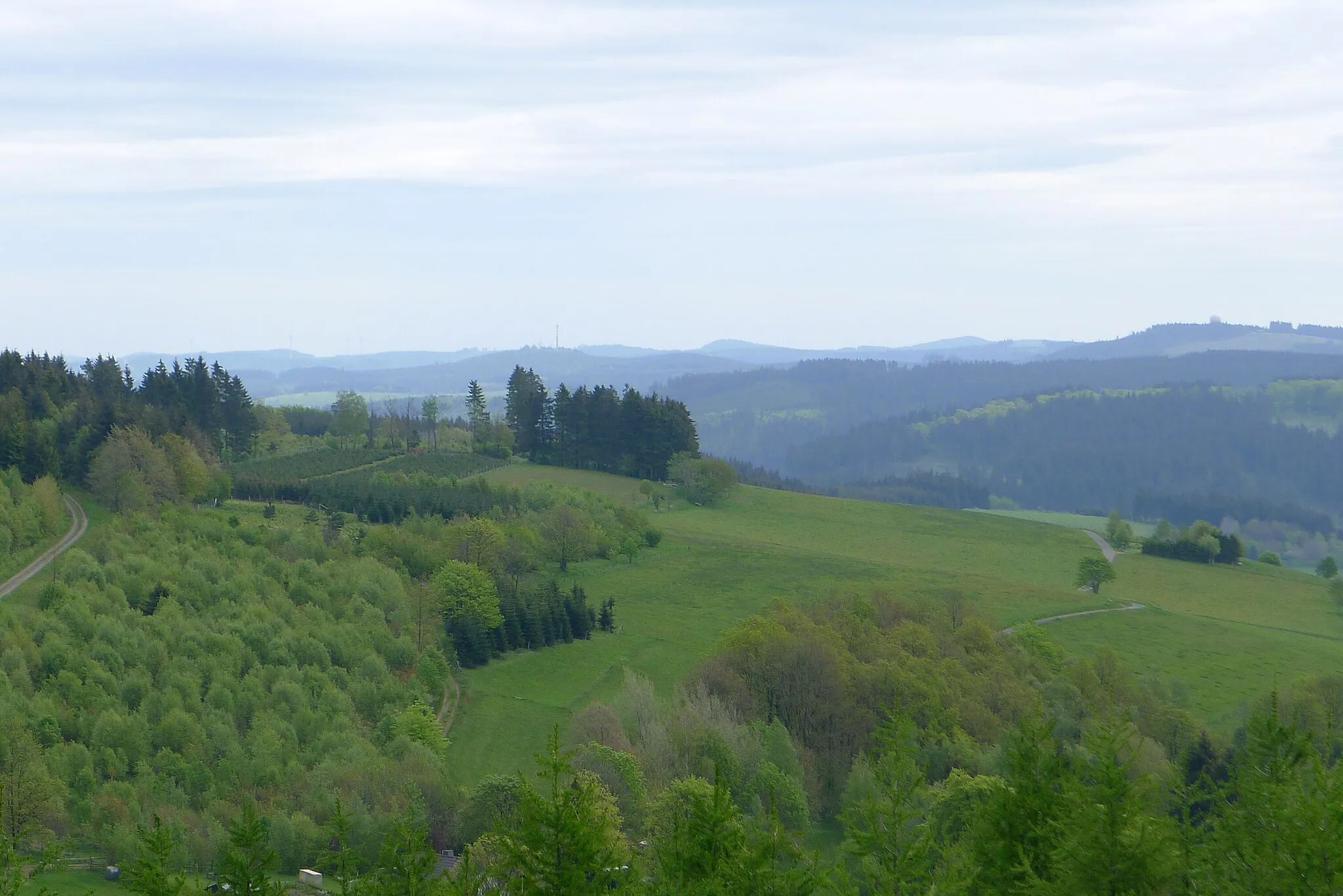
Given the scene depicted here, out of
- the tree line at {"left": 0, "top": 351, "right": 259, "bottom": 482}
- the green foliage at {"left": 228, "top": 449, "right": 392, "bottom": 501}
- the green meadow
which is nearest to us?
the green meadow

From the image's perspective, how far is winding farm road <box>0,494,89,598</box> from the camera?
5766cm

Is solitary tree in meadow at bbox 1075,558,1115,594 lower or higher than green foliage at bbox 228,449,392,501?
Result: lower

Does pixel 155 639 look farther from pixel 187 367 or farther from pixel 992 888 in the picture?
pixel 187 367

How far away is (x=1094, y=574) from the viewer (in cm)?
8606

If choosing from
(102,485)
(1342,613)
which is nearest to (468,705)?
(102,485)

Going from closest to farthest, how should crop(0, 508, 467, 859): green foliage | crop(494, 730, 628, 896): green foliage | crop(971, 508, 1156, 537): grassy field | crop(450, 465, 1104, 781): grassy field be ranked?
crop(494, 730, 628, 896): green foliage → crop(0, 508, 467, 859): green foliage → crop(450, 465, 1104, 781): grassy field → crop(971, 508, 1156, 537): grassy field

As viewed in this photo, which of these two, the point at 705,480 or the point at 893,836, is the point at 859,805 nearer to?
the point at 893,836

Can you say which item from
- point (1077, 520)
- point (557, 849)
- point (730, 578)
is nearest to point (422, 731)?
point (557, 849)

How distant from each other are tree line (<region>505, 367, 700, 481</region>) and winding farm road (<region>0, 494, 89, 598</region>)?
5394cm

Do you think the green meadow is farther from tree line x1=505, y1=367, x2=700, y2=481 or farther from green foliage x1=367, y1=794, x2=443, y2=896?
green foliage x1=367, y1=794, x2=443, y2=896

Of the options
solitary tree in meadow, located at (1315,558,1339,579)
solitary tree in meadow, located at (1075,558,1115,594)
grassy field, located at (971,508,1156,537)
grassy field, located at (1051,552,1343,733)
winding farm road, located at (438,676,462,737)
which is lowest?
grassy field, located at (971,508,1156,537)

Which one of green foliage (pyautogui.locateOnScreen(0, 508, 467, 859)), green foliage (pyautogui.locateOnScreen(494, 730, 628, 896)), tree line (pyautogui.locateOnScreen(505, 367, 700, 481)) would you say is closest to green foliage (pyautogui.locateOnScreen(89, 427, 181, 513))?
green foliage (pyautogui.locateOnScreen(0, 508, 467, 859))

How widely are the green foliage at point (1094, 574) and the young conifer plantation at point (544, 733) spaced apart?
18740 mm

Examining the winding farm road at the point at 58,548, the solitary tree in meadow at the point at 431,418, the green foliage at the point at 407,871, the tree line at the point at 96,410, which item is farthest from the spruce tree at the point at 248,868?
the solitary tree in meadow at the point at 431,418
